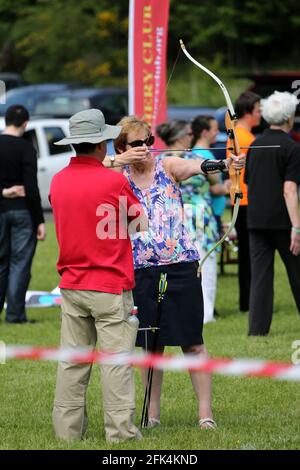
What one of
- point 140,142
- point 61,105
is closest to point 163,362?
point 140,142

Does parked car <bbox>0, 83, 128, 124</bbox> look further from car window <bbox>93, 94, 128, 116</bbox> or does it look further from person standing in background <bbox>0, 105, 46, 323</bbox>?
person standing in background <bbox>0, 105, 46, 323</bbox>

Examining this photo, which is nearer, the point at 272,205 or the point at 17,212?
the point at 272,205

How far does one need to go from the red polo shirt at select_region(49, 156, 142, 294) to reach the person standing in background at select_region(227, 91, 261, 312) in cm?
420

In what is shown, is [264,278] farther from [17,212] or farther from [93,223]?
[93,223]

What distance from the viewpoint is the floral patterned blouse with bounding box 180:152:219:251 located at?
11.0 m

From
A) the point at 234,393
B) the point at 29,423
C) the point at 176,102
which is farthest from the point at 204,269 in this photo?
the point at 176,102

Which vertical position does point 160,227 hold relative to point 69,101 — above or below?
above

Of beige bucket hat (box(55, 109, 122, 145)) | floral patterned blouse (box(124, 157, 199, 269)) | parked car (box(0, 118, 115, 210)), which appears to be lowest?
parked car (box(0, 118, 115, 210))

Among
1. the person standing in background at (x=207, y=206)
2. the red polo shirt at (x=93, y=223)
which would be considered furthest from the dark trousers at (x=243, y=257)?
the red polo shirt at (x=93, y=223)

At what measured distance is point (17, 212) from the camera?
11273 millimetres

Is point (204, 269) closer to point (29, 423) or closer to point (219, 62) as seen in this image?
point (29, 423)

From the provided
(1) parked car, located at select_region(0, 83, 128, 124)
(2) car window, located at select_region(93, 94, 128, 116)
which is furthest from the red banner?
(2) car window, located at select_region(93, 94, 128, 116)

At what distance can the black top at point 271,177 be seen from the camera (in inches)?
388

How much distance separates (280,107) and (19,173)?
2.71 metres
